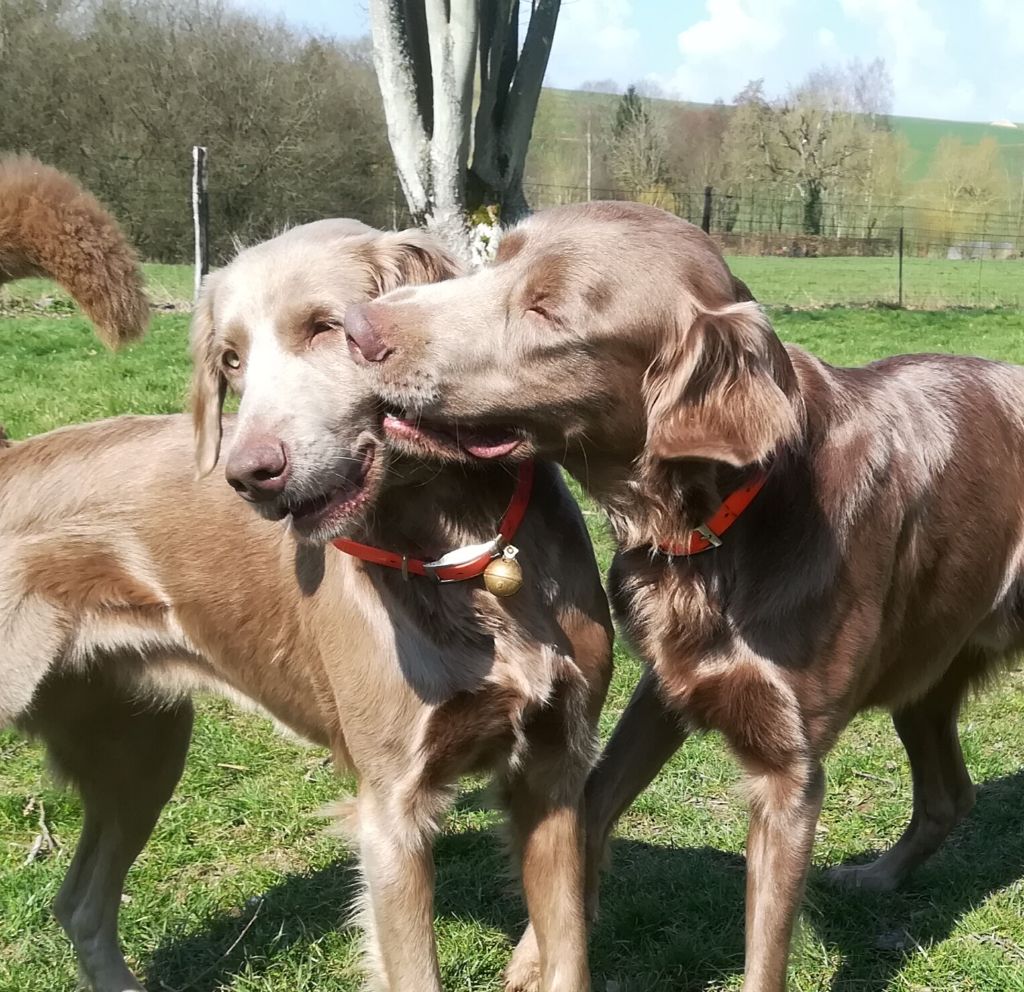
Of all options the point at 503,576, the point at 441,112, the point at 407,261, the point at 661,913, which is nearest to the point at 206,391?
the point at 407,261

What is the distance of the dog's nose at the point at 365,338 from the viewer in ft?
7.59

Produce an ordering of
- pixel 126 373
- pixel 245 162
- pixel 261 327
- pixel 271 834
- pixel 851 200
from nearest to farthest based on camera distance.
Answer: pixel 261 327
pixel 271 834
pixel 126 373
pixel 245 162
pixel 851 200

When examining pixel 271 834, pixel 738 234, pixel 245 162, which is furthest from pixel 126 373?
pixel 738 234

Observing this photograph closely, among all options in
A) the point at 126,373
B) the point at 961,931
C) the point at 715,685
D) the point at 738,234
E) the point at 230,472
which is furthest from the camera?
the point at 738,234

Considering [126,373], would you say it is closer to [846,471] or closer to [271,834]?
[271,834]

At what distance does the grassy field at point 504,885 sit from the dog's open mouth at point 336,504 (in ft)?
3.86

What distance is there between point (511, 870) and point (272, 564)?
1.03m

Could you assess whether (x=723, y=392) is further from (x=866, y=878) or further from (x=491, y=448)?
(x=866, y=878)

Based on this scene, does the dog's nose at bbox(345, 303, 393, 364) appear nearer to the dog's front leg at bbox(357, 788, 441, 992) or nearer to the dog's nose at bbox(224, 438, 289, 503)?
the dog's nose at bbox(224, 438, 289, 503)

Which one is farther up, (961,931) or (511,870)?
(511,870)

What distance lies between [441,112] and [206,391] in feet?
32.9

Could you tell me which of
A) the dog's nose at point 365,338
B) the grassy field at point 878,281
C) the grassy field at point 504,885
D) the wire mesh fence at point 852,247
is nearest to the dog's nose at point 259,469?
the dog's nose at point 365,338

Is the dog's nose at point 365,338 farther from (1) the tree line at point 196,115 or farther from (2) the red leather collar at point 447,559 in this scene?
(1) the tree line at point 196,115

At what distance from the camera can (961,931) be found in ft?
11.0
